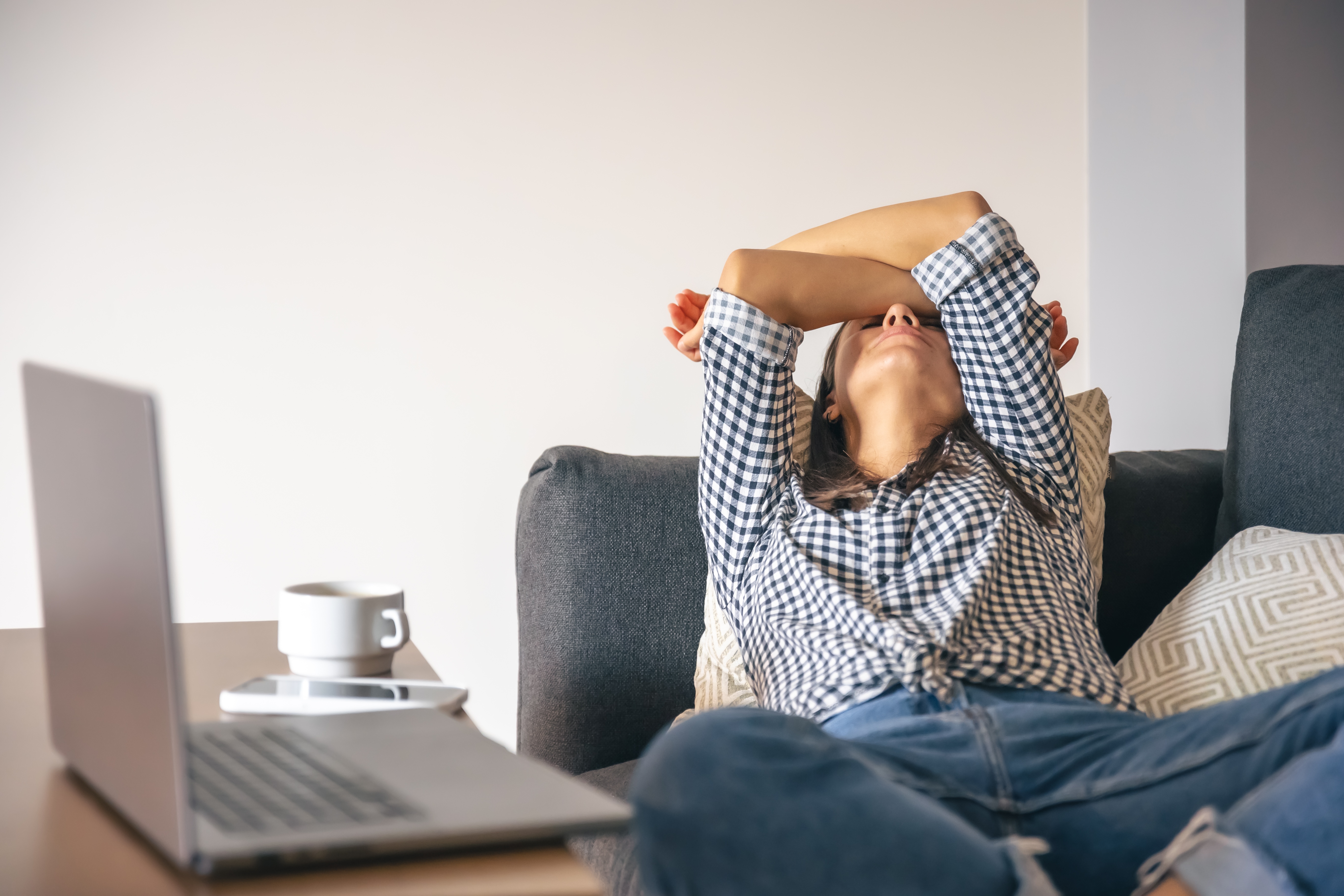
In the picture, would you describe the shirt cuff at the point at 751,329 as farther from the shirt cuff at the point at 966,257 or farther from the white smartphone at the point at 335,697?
the white smartphone at the point at 335,697

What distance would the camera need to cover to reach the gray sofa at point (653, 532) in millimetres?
1338

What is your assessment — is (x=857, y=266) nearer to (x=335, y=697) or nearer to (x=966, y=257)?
(x=966, y=257)

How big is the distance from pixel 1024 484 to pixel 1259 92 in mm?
1064

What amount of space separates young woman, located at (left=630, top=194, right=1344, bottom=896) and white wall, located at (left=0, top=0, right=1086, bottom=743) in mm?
409

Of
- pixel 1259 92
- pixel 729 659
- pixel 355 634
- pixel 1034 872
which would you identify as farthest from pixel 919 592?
pixel 1259 92

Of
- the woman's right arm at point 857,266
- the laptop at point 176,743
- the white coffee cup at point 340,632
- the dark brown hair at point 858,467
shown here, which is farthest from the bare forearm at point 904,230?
the laptop at point 176,743

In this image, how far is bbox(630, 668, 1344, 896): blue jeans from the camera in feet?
2.12

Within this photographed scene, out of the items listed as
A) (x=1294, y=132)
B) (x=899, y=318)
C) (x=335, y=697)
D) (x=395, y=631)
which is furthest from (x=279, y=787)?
(x=1294, y=132)

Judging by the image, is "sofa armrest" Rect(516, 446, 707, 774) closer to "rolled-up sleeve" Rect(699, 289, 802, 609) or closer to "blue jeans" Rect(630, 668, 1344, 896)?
"rolled-up sleeve" Rect(699, 289, 802, 609)

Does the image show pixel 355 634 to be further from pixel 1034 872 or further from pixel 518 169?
pixel 518 169

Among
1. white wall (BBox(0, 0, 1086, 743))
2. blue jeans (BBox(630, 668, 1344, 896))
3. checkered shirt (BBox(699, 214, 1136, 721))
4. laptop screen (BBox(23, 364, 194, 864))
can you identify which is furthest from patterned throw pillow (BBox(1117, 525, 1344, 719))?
laptop screen (BBox(23, 364, 194, 864))

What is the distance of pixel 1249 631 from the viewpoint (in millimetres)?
1190

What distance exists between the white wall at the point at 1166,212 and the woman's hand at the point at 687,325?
655 millimetres

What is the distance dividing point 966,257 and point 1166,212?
0.88m
